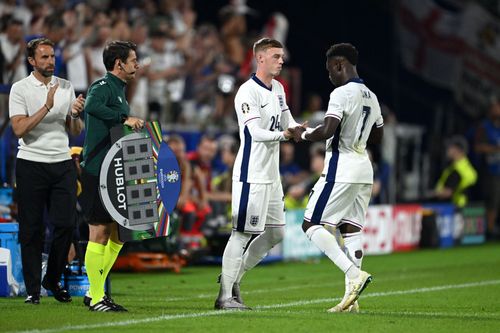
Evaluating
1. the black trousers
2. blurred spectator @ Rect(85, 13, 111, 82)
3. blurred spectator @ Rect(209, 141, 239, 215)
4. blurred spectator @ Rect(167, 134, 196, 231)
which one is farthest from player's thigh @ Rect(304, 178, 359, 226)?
blurred spectator @ Rect(85, 13, 111, 82)

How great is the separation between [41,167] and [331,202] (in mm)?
2429

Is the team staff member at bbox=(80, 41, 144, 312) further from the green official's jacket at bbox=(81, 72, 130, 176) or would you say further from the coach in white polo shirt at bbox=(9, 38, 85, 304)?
the coach in white polo shirt at bbox=(9, 38, 85, 304)

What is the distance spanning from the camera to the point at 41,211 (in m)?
9.54

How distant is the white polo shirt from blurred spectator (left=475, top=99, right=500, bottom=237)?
12654 millimetres

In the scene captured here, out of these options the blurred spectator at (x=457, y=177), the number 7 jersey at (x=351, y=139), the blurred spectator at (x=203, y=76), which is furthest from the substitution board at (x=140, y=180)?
the blurred spectator at (x=457, y=177)

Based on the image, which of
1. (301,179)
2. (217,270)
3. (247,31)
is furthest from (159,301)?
(247,31)

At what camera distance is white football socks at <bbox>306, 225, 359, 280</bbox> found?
8.77 m

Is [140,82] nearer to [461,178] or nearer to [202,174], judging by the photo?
[202,174]

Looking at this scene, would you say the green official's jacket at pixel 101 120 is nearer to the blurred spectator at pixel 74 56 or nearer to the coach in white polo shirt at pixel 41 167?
the coach in white polo shirt at pixel 41 167

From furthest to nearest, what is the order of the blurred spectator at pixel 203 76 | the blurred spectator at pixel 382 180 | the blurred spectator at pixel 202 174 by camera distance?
the blurred spectator at pixel 382 180 < the blurred spectator at pixel 203 76 < the blurred spectator at pixel 202 174

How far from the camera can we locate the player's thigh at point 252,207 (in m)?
8.85

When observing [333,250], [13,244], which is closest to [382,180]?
[13,244]

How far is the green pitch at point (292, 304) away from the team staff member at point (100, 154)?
28cm

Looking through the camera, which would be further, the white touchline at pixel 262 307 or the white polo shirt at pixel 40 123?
the white polo shirt at pixel 40 123
